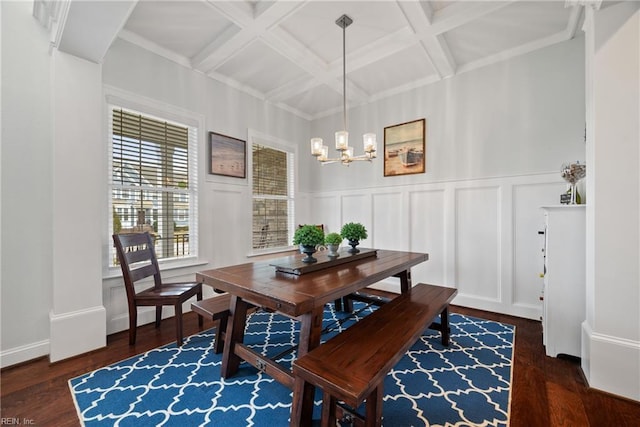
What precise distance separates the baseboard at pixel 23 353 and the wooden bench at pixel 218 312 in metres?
1.25

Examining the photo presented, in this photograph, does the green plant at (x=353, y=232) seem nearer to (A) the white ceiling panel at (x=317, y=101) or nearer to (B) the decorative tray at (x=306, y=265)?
(B) the decorative tray at (x=306, y=265)

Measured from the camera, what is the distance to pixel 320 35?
2.70m

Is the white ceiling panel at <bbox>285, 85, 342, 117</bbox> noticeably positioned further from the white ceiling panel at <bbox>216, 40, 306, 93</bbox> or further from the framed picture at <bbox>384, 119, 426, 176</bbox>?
the framed picture at <bbox>384, 119, 426, 176</bbox>

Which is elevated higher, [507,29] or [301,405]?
[507,29]

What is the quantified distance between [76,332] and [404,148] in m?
4.03

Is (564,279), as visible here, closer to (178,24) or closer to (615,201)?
(615,201)

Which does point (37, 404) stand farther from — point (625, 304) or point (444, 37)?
point (444, 37)

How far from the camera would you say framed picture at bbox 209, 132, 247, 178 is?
338 cm

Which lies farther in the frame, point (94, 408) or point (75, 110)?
point (75, 110)

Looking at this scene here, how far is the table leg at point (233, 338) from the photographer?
6.15 feet

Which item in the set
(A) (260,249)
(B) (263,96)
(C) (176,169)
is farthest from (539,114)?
(C) (176,169)

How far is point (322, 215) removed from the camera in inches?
184

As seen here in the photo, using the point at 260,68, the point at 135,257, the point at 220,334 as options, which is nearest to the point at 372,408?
the point at 220,334

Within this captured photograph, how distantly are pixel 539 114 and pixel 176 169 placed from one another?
A: 4052 millimetres
